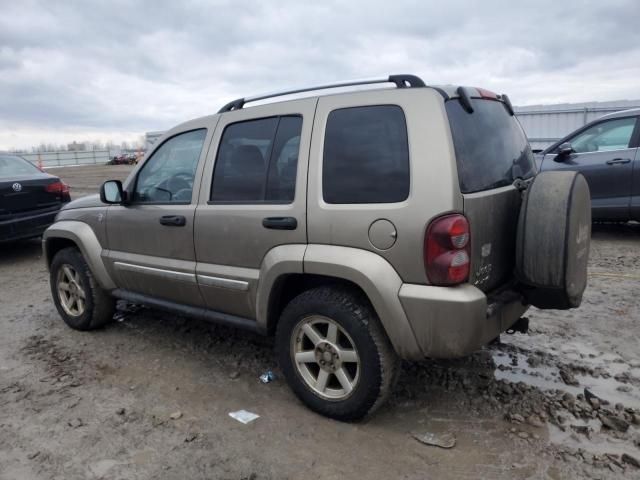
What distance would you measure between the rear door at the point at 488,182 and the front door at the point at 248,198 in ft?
2.94

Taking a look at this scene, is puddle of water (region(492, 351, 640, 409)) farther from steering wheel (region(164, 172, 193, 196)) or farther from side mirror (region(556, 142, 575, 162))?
side mirror (region(556, 142, 575, 162))

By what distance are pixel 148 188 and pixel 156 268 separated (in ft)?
2.16

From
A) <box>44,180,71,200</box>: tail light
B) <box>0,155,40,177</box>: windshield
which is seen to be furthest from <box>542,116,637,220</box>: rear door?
<box>0,155,40,177</box>: windshield

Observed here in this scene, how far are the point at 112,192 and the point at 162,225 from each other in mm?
632

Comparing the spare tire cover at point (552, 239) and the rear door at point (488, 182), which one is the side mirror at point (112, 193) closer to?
the rear door at point (488, 182)

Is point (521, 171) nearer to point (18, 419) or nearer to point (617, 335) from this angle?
point (617, 335)

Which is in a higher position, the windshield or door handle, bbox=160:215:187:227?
the windshield

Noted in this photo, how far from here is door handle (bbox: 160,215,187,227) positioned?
359 centimetres

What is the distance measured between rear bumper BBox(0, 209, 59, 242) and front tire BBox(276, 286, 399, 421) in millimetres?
5892

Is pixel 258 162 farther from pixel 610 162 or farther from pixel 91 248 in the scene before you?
pixel 610 162

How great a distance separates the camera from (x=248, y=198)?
3.27 metres

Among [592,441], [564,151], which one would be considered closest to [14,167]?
[564,151]

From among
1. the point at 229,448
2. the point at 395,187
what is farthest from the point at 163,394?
the point at 395,187

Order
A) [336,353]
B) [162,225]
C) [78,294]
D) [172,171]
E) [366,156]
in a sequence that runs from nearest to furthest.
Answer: [366,156], [336,353], [162,225], [172,171], [78,294]
